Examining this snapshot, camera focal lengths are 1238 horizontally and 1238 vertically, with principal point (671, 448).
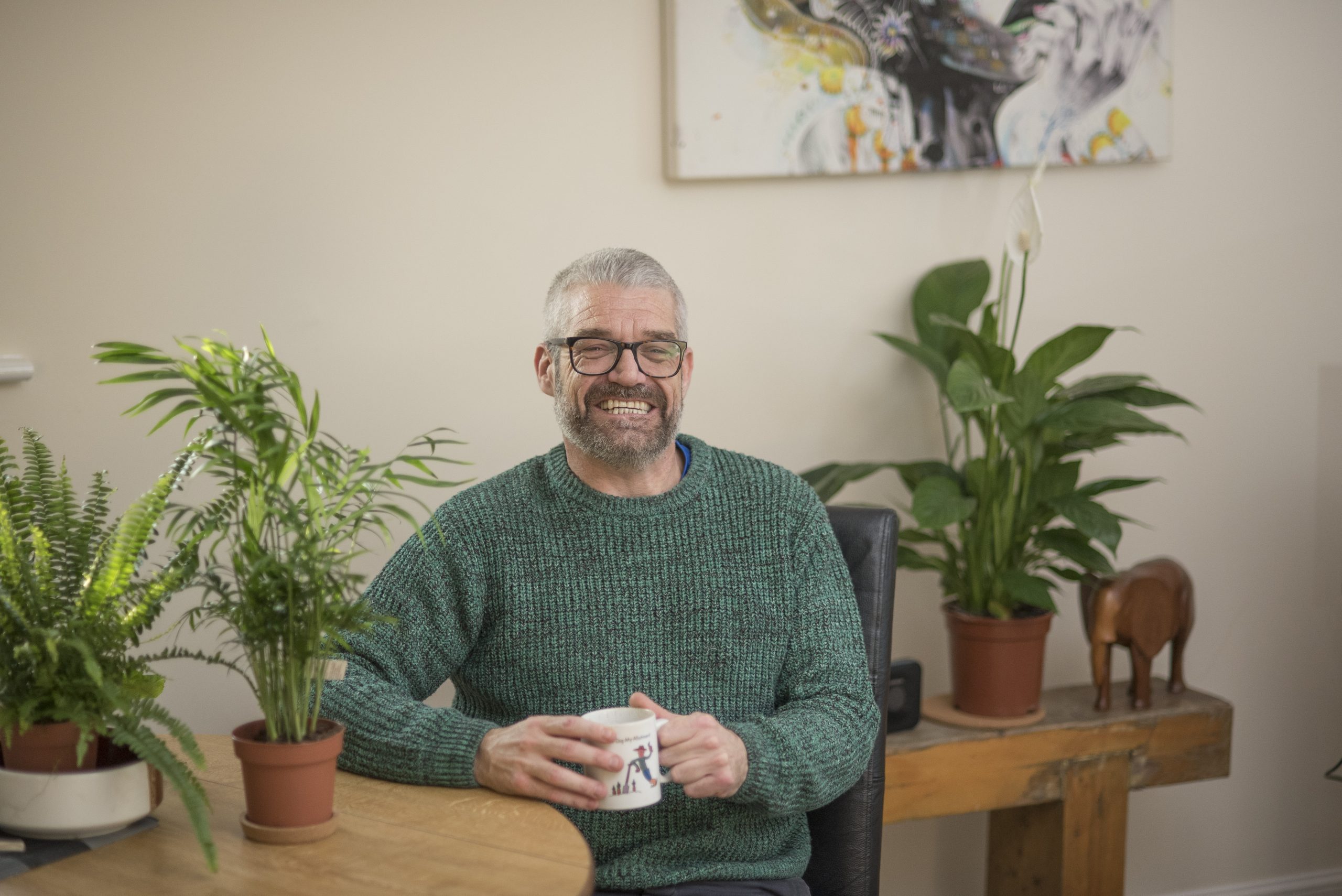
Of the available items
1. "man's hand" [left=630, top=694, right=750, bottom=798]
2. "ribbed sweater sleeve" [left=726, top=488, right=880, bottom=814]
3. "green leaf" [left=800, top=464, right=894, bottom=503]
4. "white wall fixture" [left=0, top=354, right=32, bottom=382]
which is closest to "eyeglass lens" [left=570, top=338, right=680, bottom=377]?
"ribbed sweater sleeve" [left=726, top=488, right=880, bottom=814]

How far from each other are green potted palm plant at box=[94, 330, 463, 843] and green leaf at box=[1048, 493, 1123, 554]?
4.52 ft

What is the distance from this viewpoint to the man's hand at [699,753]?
4.52ft

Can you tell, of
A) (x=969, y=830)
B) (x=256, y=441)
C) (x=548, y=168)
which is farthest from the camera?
(x=969, y=830)

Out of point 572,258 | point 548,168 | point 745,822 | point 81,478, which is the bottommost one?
point 745,822

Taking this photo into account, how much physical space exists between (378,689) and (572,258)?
3.58 ft

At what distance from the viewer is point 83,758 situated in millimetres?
1177

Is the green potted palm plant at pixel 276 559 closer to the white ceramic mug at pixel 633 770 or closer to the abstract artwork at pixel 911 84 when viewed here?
the white ceramic mug at pixel 633 770

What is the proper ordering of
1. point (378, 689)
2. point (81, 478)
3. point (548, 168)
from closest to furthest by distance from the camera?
point (378, 689) → point (81, 478) → point (548, 168)

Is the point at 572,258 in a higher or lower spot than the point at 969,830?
higher

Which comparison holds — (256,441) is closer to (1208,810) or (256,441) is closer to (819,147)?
(819,147)

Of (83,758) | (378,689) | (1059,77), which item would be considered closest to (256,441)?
(83,758)

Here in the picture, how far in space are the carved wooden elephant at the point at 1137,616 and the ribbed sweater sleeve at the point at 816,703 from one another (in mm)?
857

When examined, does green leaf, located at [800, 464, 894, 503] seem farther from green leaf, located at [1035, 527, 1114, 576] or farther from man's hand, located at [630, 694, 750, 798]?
man's hand, located at [630, 694, 750, 798]

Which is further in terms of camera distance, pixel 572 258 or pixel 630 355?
pixel 572 258
